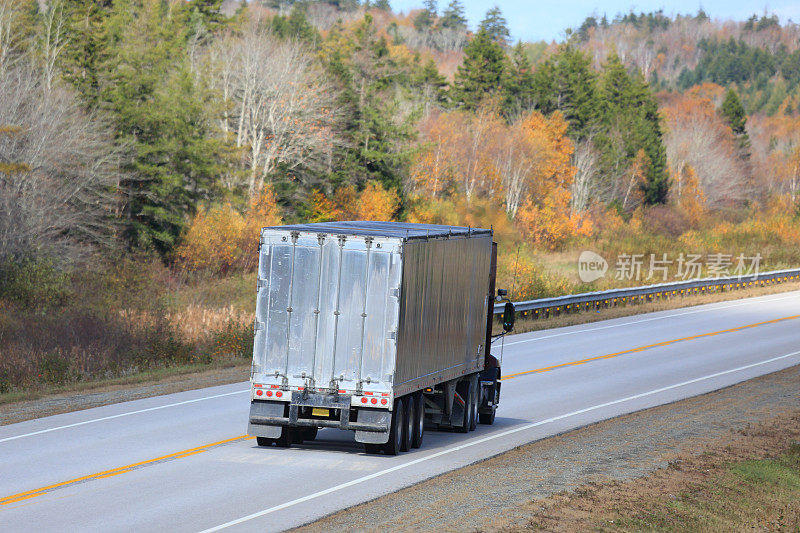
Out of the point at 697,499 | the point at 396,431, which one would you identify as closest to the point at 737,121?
the point at 396,431

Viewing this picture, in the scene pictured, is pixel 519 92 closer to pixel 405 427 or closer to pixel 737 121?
pixel 737 121

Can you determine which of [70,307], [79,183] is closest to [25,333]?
[70,307]

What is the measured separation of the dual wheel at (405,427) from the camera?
50.8ft

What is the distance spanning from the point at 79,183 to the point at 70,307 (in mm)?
11603

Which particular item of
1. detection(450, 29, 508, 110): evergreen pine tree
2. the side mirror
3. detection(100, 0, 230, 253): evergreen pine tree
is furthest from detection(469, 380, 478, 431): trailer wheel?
detection(450, 29, 508, 110): evergreen pine tree

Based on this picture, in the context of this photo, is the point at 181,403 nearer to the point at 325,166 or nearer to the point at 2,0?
the point at 2,0

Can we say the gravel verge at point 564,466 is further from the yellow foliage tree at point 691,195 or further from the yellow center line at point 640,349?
the yellow foliage tree at point 691,195

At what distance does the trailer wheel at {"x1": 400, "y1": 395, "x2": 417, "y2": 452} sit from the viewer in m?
15.9

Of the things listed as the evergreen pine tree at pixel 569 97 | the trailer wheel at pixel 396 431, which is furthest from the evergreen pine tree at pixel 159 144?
the evergreen pine tree at pixel 569 97

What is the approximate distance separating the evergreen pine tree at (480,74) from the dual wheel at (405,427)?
257 feet

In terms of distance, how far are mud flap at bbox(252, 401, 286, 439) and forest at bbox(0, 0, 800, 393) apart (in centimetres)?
1064

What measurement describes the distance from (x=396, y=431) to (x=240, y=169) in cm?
4698

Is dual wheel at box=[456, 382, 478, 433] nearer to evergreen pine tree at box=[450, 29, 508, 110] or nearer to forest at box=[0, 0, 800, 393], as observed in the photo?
forest at box=[0, 0, 800, 393]

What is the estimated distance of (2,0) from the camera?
5306cm
